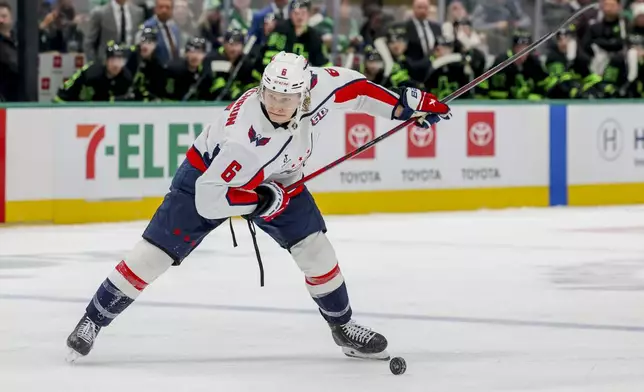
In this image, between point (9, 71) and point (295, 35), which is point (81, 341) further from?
point (295, 35)

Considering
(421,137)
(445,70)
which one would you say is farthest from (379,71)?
(421,137)

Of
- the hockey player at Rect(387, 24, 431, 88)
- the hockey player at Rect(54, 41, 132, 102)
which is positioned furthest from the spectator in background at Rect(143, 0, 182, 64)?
the hockey player at Rect(387, 24, 431, 88)

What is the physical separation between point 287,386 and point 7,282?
9.40 feet

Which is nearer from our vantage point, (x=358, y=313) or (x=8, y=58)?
(x=358, y=313)

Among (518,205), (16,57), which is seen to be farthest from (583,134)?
(16,57)

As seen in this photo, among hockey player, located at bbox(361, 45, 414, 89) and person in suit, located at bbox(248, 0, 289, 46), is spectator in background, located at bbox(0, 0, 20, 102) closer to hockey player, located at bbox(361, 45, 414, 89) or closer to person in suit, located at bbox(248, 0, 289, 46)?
person in suit, located at bbox(248, 0, 289, 46)

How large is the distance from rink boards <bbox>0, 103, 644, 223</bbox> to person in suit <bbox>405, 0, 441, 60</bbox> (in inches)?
37.4

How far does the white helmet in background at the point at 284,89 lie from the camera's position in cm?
478

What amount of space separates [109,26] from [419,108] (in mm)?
5579

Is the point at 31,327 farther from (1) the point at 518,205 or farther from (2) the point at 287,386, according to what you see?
(1) the point at 518,205

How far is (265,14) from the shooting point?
1111 centimetres

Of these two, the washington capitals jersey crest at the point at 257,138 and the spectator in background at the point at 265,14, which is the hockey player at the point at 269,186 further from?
the spectator in background at the point at 265,14

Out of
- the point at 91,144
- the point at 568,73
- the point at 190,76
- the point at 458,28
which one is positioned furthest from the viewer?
the point at 568,73

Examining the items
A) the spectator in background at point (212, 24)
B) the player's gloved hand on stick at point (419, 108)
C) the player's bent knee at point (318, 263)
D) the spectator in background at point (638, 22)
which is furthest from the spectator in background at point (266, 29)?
the player's bent knee at point (318, 263)
